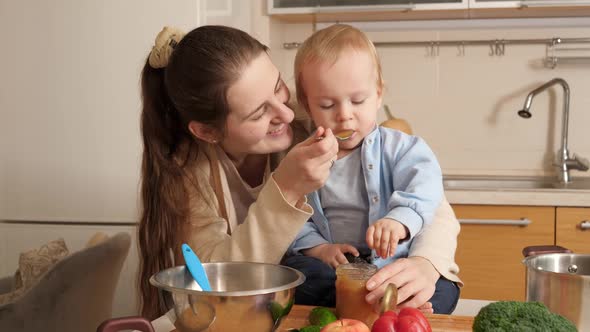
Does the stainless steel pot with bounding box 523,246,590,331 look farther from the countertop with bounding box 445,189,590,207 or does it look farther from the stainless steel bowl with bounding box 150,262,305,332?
the countertop with bounding box 445,189,590,207

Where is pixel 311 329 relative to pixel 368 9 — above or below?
below

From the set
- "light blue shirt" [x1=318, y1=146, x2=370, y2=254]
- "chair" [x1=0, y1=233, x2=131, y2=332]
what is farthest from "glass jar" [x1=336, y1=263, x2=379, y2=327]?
"chair" [x1=0, y1=233, x2=131, y2=332]

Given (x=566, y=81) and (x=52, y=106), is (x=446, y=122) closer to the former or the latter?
(x=566, y=81)

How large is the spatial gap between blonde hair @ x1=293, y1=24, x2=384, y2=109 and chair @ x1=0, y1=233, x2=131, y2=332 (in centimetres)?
89

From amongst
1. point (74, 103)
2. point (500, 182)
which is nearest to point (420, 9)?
point (500, 182)

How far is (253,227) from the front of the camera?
Answer: 1474mm

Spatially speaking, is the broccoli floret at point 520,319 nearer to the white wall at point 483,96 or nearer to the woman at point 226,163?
the woman at point 226,163

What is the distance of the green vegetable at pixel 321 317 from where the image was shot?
121 cm

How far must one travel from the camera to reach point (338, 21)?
11.3 feet

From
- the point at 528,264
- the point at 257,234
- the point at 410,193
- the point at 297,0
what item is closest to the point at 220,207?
the point at 257,234

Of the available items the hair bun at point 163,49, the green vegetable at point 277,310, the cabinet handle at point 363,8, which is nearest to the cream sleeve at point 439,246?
the green vegetable at point 277,310

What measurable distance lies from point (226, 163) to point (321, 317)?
1.81ft

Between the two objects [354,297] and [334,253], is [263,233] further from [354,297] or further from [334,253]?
[354,297]

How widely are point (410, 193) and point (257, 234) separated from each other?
296 mm
